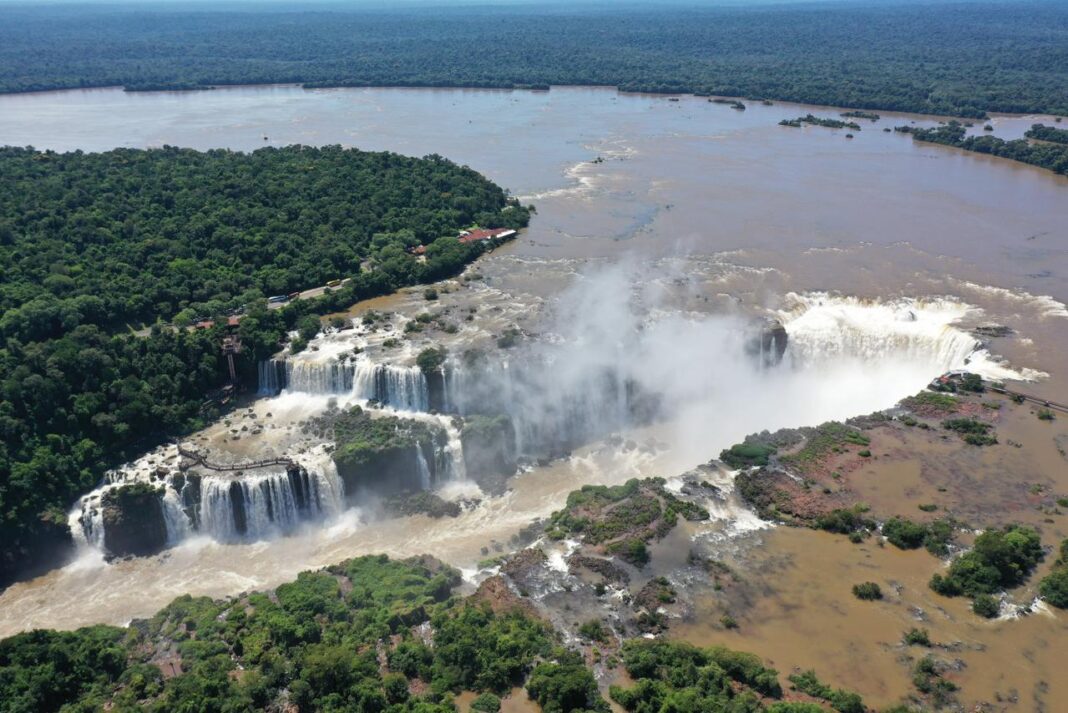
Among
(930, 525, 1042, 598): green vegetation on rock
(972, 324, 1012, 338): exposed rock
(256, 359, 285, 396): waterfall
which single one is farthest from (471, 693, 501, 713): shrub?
(972, 324, 1012, 338): exposed rock

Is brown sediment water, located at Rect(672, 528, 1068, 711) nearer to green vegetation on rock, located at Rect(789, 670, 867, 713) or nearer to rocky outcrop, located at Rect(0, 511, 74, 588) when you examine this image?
green vegetation on rock, located at Rect(789, 670, 867, 713)

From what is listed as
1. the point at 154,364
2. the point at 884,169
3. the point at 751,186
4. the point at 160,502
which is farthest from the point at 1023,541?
the point at 884,169

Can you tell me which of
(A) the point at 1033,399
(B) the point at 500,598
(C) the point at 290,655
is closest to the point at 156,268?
(C) the point at 290,655

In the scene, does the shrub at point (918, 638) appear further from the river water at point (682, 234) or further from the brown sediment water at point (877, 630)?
the river water at point (682, 234)

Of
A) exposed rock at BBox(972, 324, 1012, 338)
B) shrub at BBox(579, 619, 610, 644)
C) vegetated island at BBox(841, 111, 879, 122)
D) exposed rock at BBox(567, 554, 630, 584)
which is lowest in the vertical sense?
shrub at BBox(579, 619, 610, 644)

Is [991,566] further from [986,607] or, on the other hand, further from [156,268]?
[156,268]
